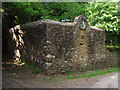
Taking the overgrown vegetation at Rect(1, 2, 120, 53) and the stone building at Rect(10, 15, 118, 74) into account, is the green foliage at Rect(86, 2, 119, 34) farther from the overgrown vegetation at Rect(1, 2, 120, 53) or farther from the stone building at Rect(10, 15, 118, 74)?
the stone building at Rect(10, 15, 118, 74)

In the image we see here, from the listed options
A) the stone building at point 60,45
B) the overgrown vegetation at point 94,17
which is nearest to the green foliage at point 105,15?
the overgrown vegetation at point 94,17

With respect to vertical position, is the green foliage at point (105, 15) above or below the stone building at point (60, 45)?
above

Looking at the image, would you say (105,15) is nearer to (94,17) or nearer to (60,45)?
(94,17)

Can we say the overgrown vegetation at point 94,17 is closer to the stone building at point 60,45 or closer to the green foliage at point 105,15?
the green foliage at point 105,15

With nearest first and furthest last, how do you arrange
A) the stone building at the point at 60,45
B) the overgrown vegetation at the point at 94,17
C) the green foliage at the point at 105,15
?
1. the stone building at the point at 60,45
2. the overgrown vegetation at the point at 94,17
3. the green foliage at the point at 105,15

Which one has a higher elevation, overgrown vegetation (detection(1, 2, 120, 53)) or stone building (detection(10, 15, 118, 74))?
overgrown vegetation (detection(1, 2, 120, 53))

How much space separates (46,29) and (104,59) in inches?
211

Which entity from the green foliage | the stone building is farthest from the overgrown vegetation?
the stone building

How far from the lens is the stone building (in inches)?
291

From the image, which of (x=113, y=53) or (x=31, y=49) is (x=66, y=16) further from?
(x=31, y=49)

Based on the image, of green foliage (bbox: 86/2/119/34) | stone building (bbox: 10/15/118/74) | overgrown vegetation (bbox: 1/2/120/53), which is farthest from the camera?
green foliage (bbox: 86/2/119/34)

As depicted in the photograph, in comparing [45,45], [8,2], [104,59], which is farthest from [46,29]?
[104,59]

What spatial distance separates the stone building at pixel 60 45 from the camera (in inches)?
291

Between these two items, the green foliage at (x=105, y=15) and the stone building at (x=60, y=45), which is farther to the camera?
the green foliage at (x=105, y=15)
